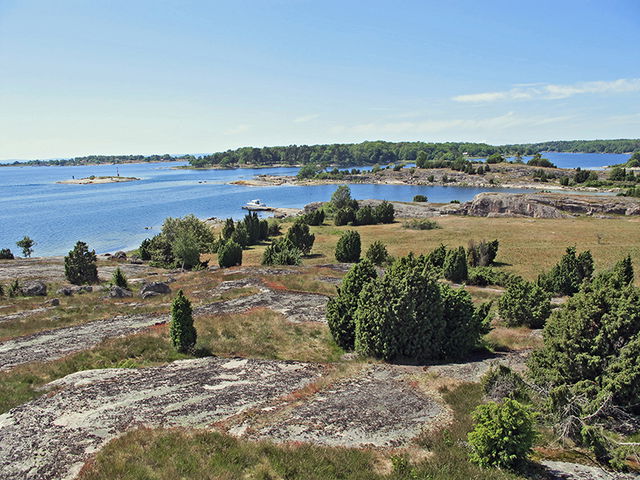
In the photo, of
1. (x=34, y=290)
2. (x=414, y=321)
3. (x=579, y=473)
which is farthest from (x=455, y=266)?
(x=34, y=290)

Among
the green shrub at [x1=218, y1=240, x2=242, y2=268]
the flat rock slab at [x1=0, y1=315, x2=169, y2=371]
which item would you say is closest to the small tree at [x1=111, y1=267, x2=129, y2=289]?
the flat rock slab at [x1=0, y1=315, x2=169, y2=371]

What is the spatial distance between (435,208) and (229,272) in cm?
6936

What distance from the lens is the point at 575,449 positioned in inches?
426

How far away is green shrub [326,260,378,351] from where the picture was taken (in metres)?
20.5

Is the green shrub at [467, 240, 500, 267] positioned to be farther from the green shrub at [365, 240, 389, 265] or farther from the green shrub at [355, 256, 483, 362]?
the green shrub at [355, 256, 483, 362]

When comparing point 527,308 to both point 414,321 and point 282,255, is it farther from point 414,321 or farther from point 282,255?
point 282,255

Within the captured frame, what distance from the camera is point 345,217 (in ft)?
286

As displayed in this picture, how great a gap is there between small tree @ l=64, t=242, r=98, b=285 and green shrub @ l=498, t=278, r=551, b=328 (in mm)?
37071

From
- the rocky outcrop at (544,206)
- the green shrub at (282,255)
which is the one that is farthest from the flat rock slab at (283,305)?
the rocky outcrop at (544,206)

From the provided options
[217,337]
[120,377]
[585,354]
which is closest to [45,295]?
[217,337]

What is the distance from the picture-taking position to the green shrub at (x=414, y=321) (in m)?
18.1

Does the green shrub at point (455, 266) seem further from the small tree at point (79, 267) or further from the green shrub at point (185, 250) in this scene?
the small tree at point (79, 267)

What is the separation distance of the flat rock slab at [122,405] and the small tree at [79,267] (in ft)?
93.2

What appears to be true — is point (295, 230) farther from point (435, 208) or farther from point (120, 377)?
point (435, 208)
